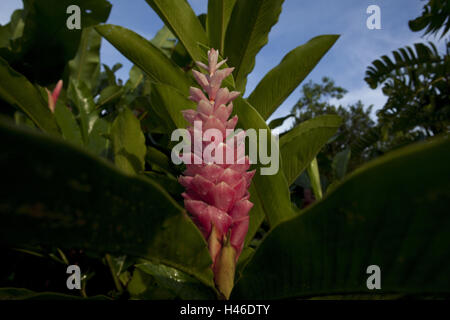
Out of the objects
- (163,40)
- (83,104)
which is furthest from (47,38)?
(163,40)

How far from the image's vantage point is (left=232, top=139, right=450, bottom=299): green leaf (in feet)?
0.95

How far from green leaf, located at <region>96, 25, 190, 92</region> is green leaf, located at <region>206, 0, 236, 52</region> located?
0.24m

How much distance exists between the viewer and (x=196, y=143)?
61 centimetres

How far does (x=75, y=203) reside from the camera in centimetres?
32

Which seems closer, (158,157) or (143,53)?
(143,53)

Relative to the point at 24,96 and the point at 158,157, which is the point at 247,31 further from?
the point at 24,96

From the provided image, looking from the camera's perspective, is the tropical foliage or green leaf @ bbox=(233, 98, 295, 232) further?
green leaf @ bbox=(233, 98, 295, 232)

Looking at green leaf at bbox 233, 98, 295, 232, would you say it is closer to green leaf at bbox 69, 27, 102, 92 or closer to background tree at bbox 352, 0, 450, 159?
green leaf at bbox 69, 27, 102, 92

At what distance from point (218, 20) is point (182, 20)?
147mm

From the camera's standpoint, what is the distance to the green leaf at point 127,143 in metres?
1.03

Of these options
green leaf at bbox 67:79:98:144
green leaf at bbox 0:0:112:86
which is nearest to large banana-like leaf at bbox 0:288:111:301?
green leaf at bbox 67:79:98:144

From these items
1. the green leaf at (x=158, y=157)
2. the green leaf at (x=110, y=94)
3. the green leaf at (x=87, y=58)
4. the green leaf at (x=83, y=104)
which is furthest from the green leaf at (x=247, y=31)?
the green leaf at (x=87, y=58)
